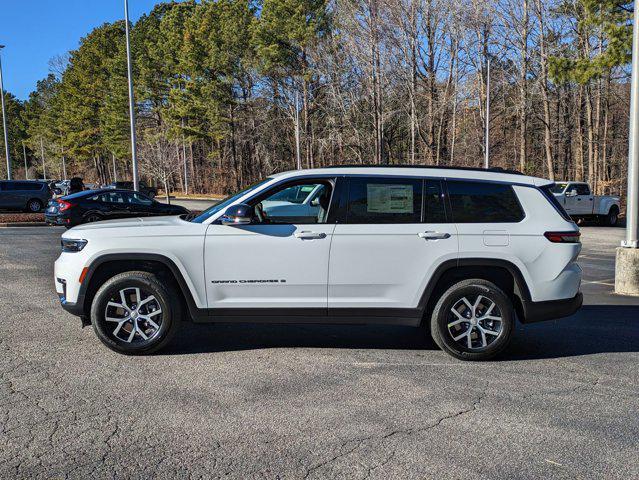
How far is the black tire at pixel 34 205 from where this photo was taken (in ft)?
96.8

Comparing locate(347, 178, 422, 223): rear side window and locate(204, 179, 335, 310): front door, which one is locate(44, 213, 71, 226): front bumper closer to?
locate(204, 179, 335, 310): front door

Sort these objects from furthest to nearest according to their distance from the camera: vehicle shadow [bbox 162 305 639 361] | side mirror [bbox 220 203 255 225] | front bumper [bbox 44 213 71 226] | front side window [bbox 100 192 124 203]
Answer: front side window [bbox 100 192 124 203] → front bumper [bbox 44 213 71 226] → vehicle shadow [bbox 162 305 639 361] → side mirror [bbox 220 203 255 225]

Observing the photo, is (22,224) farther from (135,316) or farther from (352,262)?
(352,262)

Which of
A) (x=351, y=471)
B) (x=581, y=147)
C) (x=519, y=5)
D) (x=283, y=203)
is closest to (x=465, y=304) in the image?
(x=283, y=203)

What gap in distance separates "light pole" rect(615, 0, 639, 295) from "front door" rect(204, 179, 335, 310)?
6.03 metres

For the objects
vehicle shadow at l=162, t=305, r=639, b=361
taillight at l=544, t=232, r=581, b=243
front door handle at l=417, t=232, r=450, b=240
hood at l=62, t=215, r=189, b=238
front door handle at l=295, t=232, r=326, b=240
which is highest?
hood at l=62, t=215, r=189, b=238

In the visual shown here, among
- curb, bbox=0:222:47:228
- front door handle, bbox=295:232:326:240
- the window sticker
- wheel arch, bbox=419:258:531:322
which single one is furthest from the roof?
curb, bbox=0:222:47:228

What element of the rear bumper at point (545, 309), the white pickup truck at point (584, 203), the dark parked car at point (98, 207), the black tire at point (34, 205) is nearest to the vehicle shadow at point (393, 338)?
the rear bumper at point (545, 309)

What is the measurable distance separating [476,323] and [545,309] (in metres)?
0.68

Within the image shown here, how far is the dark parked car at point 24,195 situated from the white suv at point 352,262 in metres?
26.3

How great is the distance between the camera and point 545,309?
574 centimetres

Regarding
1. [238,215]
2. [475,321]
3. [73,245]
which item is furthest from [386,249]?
[73,245]

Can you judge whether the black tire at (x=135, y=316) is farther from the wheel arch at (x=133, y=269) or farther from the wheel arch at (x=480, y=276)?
the wheel arch at (x=480, y=276)

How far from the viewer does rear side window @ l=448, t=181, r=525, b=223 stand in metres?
5.77
